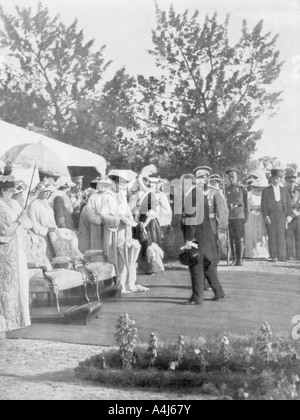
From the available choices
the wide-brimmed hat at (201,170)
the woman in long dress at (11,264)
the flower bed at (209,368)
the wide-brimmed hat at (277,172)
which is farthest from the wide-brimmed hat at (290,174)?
the flower bed at (209,368)

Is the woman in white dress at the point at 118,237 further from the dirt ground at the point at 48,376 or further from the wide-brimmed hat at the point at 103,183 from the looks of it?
the dirt ground at the point at 48,376

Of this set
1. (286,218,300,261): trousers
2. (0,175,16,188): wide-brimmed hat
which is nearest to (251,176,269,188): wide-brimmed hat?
(286,218,300,261): trousers

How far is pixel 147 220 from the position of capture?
10305 millimetres

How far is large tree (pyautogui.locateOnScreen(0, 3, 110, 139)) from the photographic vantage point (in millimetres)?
7250

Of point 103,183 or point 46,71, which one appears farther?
point 103,183

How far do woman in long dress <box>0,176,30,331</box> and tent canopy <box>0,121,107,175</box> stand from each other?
1124mm

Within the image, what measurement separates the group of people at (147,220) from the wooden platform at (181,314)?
0.83ft

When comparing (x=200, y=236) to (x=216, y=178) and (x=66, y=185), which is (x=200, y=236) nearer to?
(x=216, y=178)

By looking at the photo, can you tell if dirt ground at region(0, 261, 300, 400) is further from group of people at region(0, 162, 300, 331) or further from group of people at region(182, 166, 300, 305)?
group of people at region(182, 166, 300, 305)

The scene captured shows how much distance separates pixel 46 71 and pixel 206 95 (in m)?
1.66

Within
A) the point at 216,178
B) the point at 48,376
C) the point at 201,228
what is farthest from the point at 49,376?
the point at 216,178

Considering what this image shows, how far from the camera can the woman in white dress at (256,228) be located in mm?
11727

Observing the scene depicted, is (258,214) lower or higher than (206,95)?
lower

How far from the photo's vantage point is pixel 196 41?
296 inches
